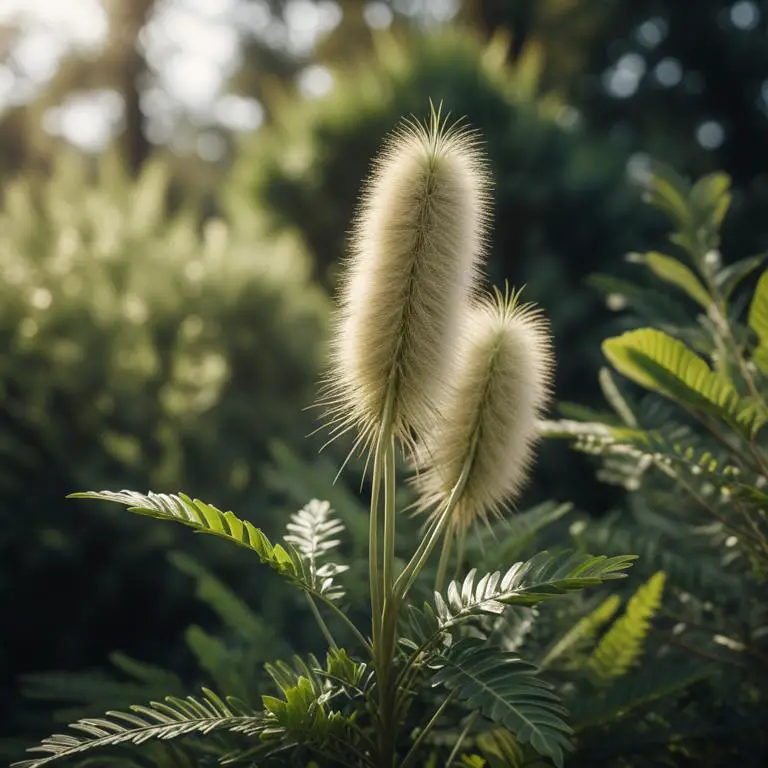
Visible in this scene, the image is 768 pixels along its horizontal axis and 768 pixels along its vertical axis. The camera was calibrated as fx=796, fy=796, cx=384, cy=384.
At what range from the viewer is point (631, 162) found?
6.83 m

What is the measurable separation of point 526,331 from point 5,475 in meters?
3.00

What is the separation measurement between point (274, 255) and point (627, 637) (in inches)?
157

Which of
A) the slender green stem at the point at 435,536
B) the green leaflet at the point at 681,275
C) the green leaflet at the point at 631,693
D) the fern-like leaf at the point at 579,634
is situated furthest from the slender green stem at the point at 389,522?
the green leaflet at the point at 681,275

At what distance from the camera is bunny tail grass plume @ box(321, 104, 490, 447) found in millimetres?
1201

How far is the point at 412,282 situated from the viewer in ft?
3.94

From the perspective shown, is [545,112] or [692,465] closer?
[692,465]

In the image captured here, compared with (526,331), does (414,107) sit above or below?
above

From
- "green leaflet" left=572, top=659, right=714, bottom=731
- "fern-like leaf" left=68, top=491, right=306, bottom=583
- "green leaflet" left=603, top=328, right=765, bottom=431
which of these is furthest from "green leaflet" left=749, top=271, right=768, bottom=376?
"fern-like leaf" left=68, top=491, right=306, bottom=583

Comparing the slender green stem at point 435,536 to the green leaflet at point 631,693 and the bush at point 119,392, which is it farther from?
the bush at point 119,392

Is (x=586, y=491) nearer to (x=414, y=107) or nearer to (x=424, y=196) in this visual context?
(x=414, y=107)

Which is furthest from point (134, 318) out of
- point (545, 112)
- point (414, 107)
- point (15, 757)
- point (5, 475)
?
point (545, 112)

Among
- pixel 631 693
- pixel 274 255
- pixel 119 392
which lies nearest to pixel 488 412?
pixel 631 693

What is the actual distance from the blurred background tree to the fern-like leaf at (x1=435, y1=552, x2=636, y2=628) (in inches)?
51.3

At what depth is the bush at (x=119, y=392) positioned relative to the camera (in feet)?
12.3
